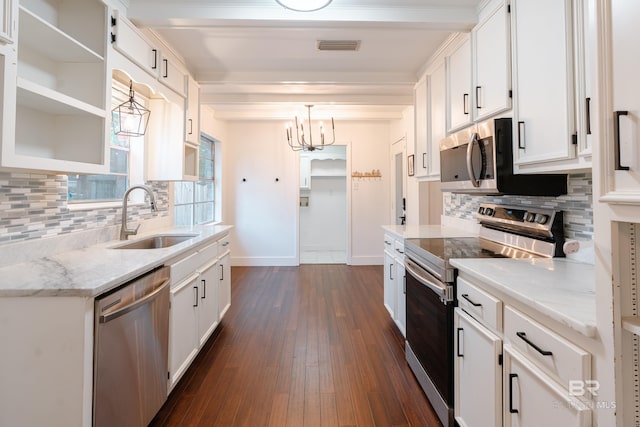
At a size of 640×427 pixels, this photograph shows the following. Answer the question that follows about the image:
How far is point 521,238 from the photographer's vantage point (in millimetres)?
1770

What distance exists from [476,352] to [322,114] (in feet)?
13.7

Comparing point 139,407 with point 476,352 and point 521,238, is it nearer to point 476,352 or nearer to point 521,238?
point 476,352

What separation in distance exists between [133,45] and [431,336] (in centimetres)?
266

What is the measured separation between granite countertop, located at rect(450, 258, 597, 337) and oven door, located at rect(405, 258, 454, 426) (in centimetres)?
27

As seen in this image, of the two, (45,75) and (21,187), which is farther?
(45,75)

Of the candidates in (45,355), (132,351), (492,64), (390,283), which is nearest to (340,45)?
(492,64)

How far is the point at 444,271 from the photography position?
1566 millimetres

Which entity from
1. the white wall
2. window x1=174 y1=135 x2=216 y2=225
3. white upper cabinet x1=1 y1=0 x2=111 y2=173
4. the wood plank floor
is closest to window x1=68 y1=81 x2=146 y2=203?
white upper cabinet x1=1 y1=0 x2=111 y2=173

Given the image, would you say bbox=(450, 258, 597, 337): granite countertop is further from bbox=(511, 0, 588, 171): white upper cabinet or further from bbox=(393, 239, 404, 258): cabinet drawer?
bbox=(393, 239, 404, 258): cabinet drawer

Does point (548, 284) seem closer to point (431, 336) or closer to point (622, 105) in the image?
point (622, 105)

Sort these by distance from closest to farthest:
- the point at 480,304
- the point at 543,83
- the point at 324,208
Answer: the point at 480,304 < the point at 543,83 < the point at 324,208

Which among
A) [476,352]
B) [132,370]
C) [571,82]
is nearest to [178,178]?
[132,370]

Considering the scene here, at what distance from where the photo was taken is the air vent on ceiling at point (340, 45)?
97.8 inches

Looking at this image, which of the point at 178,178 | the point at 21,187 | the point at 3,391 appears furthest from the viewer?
the point at 178,178
